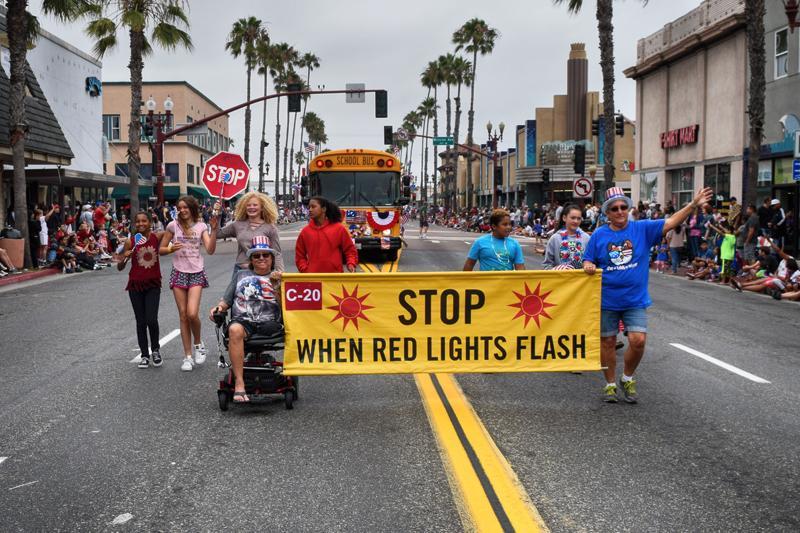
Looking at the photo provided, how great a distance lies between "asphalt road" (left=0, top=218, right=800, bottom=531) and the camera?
4.80 meters

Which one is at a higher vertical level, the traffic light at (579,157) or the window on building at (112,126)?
the window on building at (112,126)

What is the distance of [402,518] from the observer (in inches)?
185

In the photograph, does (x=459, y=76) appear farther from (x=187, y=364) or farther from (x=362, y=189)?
(x=187, y=364)

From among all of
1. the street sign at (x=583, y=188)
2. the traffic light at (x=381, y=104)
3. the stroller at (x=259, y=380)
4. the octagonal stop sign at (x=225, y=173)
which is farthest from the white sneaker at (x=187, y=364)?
the traffic light at (x=381, y=104)

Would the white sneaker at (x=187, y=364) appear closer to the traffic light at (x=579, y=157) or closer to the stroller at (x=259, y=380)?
the stroller at (x=259, y=380)

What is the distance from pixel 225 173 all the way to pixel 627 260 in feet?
21.5

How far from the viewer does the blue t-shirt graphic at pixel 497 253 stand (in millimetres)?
8812

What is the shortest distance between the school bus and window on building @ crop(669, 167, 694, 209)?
1639cm

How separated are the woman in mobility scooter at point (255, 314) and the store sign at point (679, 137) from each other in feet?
102

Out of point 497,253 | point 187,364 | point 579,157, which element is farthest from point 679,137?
point 187,364

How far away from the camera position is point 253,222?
836 cm

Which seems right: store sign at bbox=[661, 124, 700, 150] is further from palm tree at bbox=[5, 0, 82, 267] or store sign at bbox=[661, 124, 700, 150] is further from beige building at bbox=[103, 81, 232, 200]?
beige building at bbox=[103, 81, 232, 200]

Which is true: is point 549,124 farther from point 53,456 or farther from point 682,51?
point 53,456

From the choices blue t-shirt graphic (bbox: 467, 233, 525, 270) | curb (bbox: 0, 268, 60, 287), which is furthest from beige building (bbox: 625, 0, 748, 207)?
blue t-shirt graphic (bbox: 467, 233, 525, 270)
